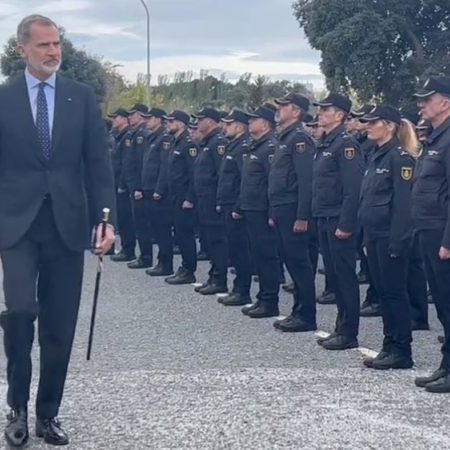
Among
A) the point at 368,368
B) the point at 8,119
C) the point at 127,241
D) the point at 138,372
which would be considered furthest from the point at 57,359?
the point at 127,241

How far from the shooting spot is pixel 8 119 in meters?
5.89

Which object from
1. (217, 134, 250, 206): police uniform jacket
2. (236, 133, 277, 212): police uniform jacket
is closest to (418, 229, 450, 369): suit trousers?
(236, 133, 277, 212): police uniform jacket

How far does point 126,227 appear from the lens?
15.9 metres

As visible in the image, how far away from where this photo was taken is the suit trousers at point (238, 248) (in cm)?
1162

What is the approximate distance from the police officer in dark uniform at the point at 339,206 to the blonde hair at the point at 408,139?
25.0 inches

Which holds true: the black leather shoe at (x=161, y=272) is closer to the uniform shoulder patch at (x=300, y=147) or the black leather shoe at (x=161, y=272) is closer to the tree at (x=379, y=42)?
the uniform shoulder patch at (x=300, y=147)

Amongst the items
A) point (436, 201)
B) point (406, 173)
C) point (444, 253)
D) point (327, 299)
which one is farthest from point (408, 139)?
point (327, 299)

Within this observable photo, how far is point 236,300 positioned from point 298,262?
5.37 feet

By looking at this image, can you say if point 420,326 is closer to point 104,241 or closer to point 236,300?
point 236,300

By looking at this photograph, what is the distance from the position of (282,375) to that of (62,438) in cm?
216

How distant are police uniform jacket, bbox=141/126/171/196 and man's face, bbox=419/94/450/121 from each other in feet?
22.3

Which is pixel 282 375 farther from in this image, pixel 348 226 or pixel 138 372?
pixel 348 226

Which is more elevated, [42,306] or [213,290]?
[42,306]

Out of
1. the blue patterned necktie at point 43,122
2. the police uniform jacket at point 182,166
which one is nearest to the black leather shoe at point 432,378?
the blue patterned necktie at point 43,122
